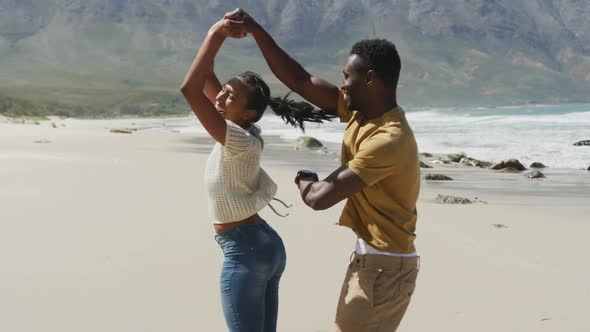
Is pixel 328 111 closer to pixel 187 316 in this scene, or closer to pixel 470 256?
pixel 187 316

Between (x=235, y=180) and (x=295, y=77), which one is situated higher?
(x=295, y=77)

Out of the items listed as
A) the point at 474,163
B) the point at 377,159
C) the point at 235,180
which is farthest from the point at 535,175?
the point at 377,159

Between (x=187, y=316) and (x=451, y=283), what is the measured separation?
213cm

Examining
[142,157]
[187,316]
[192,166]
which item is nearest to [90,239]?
[187,316]

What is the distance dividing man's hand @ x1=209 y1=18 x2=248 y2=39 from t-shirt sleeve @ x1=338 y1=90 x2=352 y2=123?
49cm

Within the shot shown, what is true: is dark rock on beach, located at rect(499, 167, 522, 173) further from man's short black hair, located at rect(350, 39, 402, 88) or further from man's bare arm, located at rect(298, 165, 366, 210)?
man's bare arm, located at rect(298, 165, 366, 210)

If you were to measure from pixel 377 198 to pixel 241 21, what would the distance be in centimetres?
94

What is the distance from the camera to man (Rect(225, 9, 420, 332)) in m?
3.28

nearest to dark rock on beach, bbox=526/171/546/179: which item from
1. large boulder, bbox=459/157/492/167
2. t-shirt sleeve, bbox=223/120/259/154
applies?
large boulder, bbox=459/157/492/167

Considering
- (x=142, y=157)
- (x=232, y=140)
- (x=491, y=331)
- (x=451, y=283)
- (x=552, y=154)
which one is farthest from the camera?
(x=552, y=154)

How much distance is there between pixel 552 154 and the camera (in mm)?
22047

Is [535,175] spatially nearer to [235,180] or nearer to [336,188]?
[235,180]

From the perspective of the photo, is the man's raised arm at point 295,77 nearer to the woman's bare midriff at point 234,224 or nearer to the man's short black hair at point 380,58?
the man's short black hair at point 380,58

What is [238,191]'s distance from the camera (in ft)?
12.3
